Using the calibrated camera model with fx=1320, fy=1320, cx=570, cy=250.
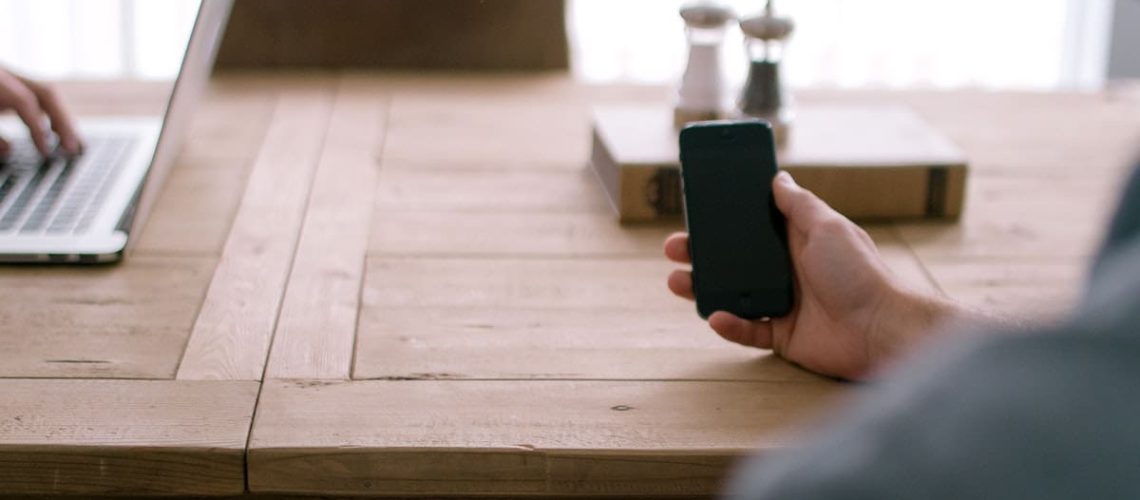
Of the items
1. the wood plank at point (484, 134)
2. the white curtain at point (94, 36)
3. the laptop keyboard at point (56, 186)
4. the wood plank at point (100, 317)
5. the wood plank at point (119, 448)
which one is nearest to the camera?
the wood plank at point (119, 448)

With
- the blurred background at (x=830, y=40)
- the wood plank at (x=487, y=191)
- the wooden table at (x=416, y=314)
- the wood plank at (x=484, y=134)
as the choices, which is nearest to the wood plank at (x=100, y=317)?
the wooden table at (x=416, y=314)

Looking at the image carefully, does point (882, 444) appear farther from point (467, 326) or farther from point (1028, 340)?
point (467, 326)

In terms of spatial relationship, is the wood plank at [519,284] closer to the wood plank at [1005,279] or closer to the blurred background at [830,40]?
the wood plank at [1005,279]

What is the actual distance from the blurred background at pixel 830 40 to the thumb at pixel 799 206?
1.75m

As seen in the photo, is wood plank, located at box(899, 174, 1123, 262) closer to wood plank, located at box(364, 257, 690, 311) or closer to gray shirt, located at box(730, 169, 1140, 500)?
wood plank, located at box(364, 257, 690, 311)

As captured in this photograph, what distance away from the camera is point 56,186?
117 cm

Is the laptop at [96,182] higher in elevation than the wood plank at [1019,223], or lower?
higher

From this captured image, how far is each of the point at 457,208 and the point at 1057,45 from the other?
2.29 meters

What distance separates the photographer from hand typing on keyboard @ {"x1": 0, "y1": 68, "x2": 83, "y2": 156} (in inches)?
48.2

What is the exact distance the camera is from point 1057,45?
307 centimetres

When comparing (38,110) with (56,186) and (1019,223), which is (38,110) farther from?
(1019,223)

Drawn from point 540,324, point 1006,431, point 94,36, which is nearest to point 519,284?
point 540,324

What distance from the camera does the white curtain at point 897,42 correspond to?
9.42 ft

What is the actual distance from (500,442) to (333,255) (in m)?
0.36
